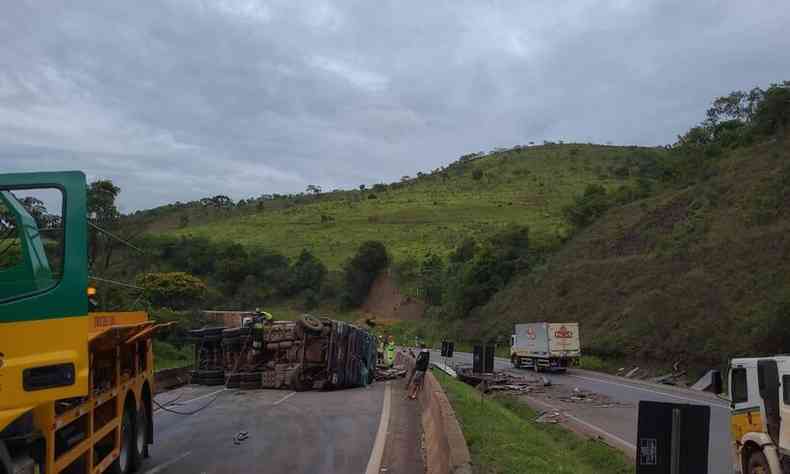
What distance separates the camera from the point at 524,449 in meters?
11.4

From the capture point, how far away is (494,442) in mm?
11531

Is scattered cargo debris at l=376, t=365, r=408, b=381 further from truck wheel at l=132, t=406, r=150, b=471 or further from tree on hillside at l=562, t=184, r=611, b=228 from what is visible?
tree on hillside at l=562, t=184, r=611, b=228

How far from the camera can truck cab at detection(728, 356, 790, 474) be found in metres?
9.18

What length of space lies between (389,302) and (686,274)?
53430 mm

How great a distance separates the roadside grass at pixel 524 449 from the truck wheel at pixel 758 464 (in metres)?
2.22

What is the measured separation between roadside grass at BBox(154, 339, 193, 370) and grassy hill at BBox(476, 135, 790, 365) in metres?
22.3

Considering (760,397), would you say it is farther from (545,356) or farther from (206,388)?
(545,356)

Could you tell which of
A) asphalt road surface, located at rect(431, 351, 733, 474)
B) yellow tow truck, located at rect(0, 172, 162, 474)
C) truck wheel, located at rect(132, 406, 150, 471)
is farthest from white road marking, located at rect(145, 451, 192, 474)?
asphalt road surface, located at rect(431, 351, 733, 474)

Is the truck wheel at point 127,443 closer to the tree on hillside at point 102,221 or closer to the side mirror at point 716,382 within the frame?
the tree on hillside at point 102,221

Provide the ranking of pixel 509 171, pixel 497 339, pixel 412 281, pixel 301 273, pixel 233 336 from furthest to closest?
1. pixel 509 171
2. pixel 412 281
3. pixel 301 273
4. pixel 497 339
5. pixel 233 336

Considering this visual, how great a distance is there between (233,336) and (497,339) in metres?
40.3

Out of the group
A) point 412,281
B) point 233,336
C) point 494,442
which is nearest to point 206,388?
point 233,336

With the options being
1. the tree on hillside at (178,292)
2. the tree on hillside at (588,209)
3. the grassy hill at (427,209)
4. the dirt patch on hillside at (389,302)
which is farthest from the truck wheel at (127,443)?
the dirt patch on hillside at (389,302)

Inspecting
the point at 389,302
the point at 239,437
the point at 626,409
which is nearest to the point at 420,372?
the point at 626,409
